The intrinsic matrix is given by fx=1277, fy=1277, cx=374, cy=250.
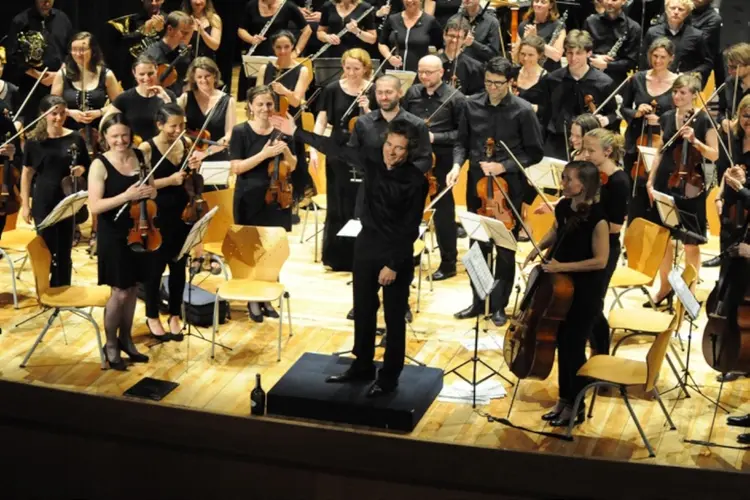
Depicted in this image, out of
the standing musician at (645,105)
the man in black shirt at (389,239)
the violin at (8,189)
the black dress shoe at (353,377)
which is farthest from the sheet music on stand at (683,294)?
the violin at (8,189)

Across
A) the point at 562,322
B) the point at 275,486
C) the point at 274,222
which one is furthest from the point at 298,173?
the point at 275,486

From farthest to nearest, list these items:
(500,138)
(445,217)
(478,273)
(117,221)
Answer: (445,217) → (500,138) → (117,221) → (478,273)

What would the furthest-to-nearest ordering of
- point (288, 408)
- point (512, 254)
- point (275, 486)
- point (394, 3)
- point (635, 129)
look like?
point (394, 3) → point (635, 129) → point (512, 254) → point (288, 408) → point (275, 486)

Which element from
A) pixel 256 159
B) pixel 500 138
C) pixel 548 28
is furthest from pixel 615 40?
pixel 256 159

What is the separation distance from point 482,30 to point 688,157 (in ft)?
7.63

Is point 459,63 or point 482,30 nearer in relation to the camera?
point 459,63

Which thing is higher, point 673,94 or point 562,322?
point 673,94

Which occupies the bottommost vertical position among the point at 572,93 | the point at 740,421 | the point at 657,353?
the point at 740,421

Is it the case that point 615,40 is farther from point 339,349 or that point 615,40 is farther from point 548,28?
point 339,349

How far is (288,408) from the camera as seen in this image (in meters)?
6.04

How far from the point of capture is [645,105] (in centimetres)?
788

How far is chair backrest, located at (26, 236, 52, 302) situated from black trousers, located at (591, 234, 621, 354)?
2774 millimetres

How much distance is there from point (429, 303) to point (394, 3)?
10.3 ft

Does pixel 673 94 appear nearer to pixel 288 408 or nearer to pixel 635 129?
pixel 635 129
